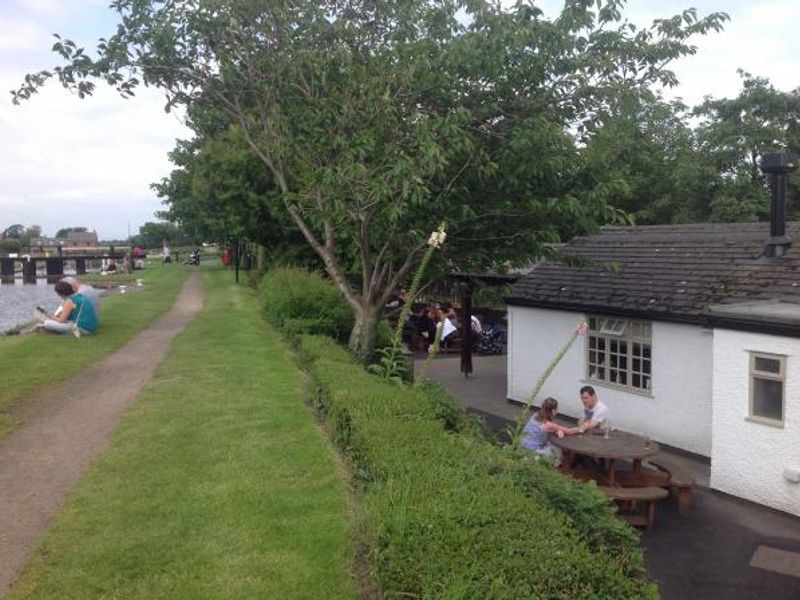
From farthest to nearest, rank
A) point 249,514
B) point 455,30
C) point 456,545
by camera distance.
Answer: point 455,30
point 249,514
point 456,545

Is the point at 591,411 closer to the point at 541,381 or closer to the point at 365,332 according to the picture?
the point at 365,332

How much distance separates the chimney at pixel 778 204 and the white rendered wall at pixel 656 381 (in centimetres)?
180

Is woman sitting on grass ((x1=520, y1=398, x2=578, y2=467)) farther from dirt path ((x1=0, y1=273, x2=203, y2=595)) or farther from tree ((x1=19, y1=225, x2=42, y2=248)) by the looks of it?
tree ((x1=19, y1=225, x2=42, y2=248))

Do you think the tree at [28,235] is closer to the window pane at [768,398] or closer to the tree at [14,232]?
the tree at [14,232]

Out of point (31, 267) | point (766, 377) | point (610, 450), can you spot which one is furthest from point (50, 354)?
point (31, 267)

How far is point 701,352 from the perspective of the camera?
12391mm

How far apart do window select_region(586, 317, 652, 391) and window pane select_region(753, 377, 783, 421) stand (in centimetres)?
318

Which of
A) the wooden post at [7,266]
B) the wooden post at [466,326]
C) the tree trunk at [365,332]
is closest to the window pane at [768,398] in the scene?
the tree trunk at [365,332]

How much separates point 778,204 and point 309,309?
9422 mm

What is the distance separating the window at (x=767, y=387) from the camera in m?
9.98

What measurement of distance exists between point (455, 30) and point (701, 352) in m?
6.66

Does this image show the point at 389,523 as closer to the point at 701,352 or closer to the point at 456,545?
the point at 456,545

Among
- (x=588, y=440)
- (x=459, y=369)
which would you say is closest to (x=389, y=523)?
(x=588, y=440)

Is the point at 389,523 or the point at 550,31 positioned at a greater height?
the point at 550,31
